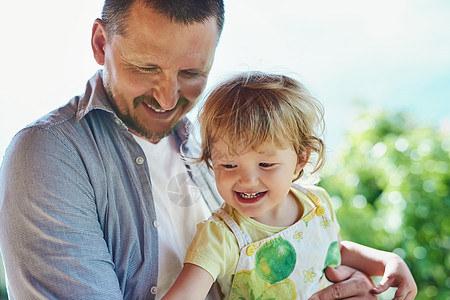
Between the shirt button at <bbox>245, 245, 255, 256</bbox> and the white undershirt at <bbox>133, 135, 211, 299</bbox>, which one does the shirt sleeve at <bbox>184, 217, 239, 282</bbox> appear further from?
the white undershirt at <bbox>133, 135, 211, 299</bbox>

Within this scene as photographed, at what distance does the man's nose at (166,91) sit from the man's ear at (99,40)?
20 centimetres

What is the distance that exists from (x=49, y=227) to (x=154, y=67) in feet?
1.66

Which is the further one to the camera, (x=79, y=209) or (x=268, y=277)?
(x=268, y=277)

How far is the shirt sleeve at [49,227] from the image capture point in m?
1.39

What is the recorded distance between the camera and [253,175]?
4.85 feet

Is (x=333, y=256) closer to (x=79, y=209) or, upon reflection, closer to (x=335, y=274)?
(x=335, y=274)

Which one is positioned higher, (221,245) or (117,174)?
(117,174)

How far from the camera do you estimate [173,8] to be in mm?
1526

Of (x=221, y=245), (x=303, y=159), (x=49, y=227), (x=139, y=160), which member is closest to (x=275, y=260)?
(x=221, y=245)

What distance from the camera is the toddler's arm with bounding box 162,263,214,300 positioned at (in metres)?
1.39

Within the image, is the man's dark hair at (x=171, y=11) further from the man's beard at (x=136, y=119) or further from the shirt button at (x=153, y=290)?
the shirt button at (x=153, y=290)

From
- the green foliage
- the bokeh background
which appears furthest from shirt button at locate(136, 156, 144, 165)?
the green foliage

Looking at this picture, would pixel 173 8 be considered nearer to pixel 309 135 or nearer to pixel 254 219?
pixel 309 135

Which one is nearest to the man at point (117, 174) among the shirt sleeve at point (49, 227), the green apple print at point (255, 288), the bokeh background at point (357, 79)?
the shirt sleeve at point (49, 227)
